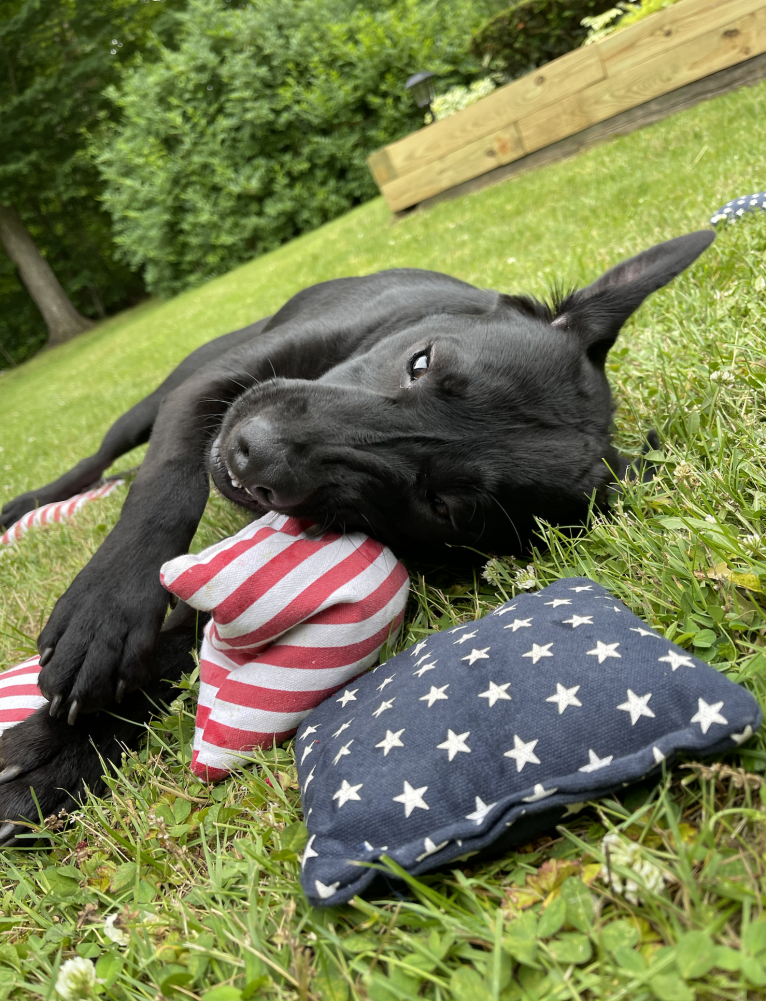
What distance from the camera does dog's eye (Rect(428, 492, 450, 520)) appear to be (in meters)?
1.97

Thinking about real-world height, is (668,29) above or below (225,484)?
above

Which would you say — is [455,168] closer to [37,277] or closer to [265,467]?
[265,467]

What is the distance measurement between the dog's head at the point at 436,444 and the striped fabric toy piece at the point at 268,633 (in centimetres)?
26

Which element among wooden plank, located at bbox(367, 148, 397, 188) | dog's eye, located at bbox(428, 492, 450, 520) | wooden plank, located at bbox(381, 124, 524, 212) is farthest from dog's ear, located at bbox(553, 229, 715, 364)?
wooden plank, located at bbox(367, 148, 397, 188)

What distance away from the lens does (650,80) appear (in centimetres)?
826

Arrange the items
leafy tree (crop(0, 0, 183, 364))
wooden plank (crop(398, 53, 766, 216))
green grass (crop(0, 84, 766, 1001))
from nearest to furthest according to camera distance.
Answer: green grass (crop(0, 84, 766, 1001)), wooden plank (crop(398, 53, 766, 216)), leafy tree (crop(0, 0, 183, 364))

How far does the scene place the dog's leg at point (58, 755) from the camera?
5.03 feet

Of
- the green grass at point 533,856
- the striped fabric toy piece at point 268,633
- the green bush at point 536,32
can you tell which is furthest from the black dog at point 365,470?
the green bush at point 536,32

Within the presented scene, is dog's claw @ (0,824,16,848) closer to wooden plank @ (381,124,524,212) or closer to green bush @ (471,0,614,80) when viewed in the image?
wooden plank @ (381,124,524,212)

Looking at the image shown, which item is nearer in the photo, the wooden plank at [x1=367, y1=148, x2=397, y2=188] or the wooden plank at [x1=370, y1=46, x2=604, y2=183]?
the wooden plank at [x1=370, y1=46, x2=604, y2=183]

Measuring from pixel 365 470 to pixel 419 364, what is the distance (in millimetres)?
450

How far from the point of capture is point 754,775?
3.21 ft

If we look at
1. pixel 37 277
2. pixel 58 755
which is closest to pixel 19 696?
pixel 58 755

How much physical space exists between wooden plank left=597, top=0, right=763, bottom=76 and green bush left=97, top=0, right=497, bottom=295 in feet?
26.8
